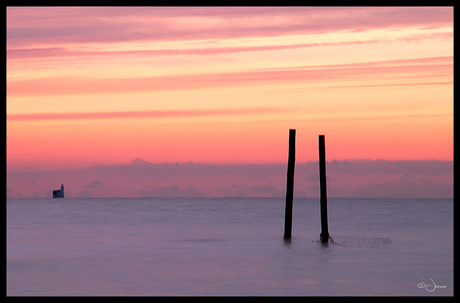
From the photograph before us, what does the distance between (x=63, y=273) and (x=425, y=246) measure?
1725 cm

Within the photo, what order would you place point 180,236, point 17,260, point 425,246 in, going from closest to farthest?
1. point 17,260
2. point 425,246
3. point 180,236

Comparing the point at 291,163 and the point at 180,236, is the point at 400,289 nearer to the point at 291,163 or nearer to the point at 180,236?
the point at 291,163

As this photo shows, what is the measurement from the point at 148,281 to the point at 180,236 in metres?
15.4

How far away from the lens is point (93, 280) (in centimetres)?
1661

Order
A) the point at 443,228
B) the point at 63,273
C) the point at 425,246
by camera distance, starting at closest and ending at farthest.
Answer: the point at 63,273 < the point at 425,246 < the point at 443,228

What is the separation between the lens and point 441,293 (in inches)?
584

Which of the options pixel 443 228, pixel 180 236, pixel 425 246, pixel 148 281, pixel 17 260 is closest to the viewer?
pixel 148 281

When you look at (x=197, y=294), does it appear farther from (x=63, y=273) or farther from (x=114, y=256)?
(x=114, y=256)

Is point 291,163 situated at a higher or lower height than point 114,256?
higher

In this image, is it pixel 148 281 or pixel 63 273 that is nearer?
pixel 148 281

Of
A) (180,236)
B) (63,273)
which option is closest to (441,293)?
(63,273)
